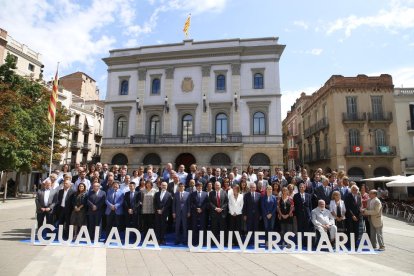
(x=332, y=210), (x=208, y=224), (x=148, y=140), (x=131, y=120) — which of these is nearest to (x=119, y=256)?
(x=208, y=224)

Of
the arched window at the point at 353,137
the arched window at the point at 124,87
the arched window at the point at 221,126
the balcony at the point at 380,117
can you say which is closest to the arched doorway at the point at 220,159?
the arched window at the point at 221,126

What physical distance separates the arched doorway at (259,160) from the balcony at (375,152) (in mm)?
8972

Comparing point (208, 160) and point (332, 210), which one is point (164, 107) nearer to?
point (208, 160)

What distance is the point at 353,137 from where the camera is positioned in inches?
1226

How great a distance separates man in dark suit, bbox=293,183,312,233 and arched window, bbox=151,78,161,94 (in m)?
24.0

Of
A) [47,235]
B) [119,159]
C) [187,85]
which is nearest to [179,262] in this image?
[47,235]

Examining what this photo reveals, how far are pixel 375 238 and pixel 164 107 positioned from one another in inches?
929

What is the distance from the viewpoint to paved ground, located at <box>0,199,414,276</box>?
6.65 meters

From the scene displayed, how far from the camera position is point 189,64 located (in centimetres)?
3055

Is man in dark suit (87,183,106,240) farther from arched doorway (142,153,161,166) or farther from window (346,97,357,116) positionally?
window (346,97,357,116)

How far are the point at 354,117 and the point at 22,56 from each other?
38.8m

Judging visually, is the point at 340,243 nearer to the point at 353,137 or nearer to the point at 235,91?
the point at 235,91

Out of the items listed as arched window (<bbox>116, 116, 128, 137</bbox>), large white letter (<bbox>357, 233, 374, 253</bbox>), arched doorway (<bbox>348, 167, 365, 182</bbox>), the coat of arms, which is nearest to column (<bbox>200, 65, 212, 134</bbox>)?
the coat of arms

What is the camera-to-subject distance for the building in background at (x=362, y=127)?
30.3 metres
